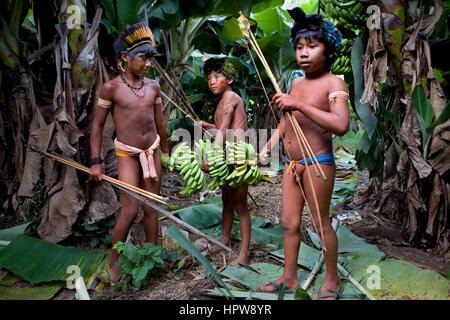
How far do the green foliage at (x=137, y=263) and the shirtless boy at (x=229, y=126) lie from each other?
67cm

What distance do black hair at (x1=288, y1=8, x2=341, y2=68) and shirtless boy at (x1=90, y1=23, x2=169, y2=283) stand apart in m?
1.13

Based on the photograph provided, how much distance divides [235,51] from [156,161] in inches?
200

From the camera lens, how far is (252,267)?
8.84ft

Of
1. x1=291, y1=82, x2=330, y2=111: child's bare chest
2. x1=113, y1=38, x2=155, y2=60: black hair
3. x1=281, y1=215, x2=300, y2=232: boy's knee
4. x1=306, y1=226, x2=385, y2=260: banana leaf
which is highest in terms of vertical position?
x1=113, y1=38, x2=155, y2=60: black hair

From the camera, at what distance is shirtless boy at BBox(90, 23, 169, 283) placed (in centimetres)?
262

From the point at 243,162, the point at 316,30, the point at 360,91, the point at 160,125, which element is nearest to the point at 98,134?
the point at 160,125

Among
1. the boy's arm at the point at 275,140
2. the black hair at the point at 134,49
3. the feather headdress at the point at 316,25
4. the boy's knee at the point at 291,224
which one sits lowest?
the boy's knee at the point at 291,224

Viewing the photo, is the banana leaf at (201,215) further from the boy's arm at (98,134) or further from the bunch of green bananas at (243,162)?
the bunch of green bananas at (243,162)

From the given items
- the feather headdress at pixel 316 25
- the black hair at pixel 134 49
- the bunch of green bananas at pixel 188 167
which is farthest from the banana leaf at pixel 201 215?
the feather headdress at pixel 316 25

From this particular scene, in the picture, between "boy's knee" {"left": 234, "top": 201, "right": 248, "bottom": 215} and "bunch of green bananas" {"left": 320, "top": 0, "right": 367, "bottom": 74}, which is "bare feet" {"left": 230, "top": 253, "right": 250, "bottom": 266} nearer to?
"boy's knee" {"left": 234, "top": 201, "right": 248, "bottom": 215}

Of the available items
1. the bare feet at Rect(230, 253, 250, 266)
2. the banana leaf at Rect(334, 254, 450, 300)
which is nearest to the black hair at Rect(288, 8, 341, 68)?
the banana leaf at Rect(334, 254, 450, 300)

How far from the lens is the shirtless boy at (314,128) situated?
2051 millimetres

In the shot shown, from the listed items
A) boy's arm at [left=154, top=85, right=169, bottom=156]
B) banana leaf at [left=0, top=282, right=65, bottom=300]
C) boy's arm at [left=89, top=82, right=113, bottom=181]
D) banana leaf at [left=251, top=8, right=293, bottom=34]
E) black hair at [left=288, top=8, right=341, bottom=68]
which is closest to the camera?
black hair at [left=288, top=8, right=341, bottom=68]

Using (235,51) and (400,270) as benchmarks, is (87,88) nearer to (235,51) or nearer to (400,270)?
(400,270)
